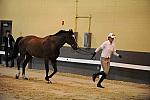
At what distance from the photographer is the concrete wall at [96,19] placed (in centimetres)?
445

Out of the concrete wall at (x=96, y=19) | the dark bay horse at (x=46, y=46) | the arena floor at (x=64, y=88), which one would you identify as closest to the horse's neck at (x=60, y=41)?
the dark bay horse at (x=46, y=46)

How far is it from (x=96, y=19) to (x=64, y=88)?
137 cm

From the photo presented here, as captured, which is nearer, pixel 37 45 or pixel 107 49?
pixel 107 49

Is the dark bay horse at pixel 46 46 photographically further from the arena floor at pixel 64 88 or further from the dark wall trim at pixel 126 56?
the dark wall trim at pixel 126 56

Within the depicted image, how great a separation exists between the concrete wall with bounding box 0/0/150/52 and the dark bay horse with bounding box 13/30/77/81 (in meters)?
0.15

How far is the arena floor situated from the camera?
3830 mm

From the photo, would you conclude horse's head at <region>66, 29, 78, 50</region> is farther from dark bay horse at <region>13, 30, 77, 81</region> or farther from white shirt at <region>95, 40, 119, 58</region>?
white shirt at <region>95, 40, 119, 58</region>

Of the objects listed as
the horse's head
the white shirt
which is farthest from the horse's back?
the white shirt

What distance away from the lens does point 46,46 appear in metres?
5.17

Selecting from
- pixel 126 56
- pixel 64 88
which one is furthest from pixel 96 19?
pixel 64 88

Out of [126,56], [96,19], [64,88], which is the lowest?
[64,88]

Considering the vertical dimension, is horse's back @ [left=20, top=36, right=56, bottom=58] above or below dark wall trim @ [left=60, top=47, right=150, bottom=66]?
above

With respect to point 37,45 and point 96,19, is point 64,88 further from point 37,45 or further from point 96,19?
point 96,19

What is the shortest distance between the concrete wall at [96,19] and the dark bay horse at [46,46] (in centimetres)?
15
